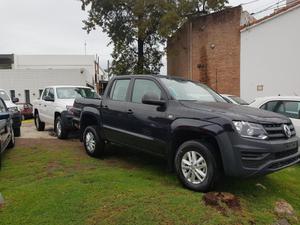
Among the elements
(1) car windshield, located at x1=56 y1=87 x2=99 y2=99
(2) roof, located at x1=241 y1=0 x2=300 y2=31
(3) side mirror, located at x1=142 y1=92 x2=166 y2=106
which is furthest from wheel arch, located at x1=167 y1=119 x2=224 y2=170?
(2) roof, located at x1=241 y1=0 x2=300 y2=31

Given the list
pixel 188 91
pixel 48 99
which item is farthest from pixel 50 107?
pixel 188 91

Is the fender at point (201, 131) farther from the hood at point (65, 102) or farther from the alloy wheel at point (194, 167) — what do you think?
the hood at point (65, 102)

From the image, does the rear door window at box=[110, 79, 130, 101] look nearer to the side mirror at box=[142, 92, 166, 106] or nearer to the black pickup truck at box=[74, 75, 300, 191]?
the black pickup truck at box=[74, 75, 300, 191]

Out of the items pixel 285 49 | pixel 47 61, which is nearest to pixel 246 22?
pixel 285 49

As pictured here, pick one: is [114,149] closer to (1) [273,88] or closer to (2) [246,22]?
(1) [273,88]

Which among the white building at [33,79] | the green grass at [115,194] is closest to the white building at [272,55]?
the green grass at [115,194]

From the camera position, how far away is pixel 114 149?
8680 millimetres

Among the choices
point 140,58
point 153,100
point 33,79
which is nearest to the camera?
point 153,100

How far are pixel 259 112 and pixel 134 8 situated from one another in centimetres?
1955

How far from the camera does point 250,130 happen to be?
16.2ft

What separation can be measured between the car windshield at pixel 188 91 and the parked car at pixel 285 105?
2085 millimetres

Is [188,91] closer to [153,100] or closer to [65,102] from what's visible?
[153,100]

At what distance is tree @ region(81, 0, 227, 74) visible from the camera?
22.3 m

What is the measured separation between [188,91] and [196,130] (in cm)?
131
